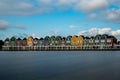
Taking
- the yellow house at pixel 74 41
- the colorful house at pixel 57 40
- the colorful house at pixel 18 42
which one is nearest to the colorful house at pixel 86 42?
the yellow house at pixel 74 41

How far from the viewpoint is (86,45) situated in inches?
5871

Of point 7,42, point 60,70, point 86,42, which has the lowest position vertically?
point 60,70

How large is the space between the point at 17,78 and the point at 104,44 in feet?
406

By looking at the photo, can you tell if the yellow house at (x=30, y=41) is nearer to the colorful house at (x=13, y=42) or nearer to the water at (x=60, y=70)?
the colorful house at (x=13, y=42)

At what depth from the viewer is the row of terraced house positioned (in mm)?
144625

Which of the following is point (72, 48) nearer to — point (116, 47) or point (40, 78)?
point (116, 47)

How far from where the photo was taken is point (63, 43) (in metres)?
155

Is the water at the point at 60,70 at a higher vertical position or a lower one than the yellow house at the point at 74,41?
lower

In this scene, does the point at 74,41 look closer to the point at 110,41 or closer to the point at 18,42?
the point at 110,41

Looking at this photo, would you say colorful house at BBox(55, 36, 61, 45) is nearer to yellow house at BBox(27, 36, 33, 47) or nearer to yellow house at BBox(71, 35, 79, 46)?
yellow house at BBox(71, 35, 79, 46)

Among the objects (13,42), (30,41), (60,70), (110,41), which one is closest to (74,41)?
(110,41)

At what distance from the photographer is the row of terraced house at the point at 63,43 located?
145m

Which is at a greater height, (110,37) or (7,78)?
(110,37)

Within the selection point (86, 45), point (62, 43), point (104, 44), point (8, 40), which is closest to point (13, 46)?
point (8, 40)
